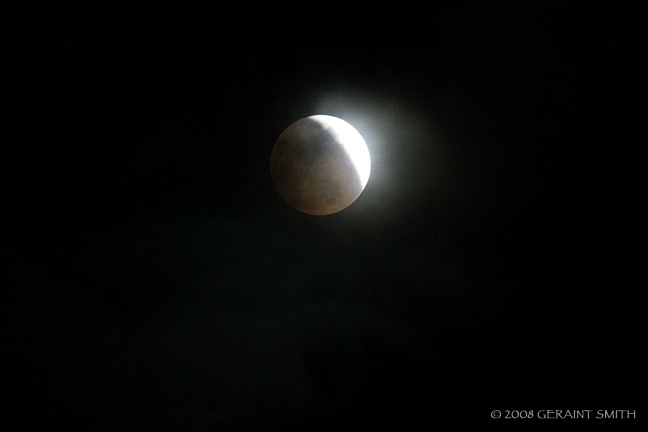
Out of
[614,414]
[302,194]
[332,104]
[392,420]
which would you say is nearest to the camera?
[302,194]

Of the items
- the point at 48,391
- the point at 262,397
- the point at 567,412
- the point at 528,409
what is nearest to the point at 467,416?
the point at 528,409

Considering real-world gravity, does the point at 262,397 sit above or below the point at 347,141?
below

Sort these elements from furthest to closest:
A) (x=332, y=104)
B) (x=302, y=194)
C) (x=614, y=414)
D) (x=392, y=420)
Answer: (x=392, y=420) → (x=332, y=104) → (x=614, y=414) → (x=302, y=194)

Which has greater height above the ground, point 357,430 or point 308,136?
point 308,136

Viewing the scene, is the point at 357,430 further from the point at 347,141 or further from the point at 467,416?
the point at 347,141

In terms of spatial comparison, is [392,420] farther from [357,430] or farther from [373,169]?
[373,169]

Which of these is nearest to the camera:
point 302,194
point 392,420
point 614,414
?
point 302,194

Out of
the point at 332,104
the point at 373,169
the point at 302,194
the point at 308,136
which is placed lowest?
the point at 302,194

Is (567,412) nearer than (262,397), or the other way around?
(567,412)

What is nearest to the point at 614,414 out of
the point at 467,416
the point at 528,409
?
the point at 528,409
